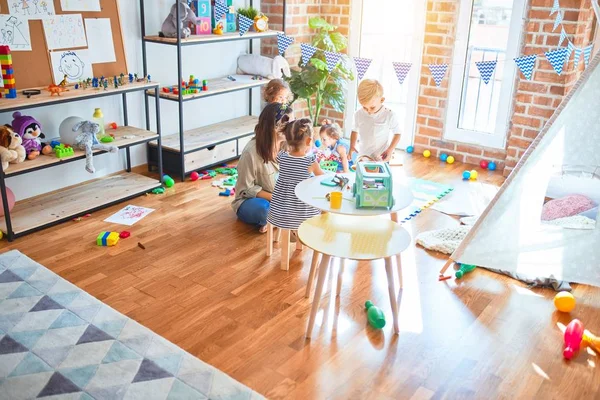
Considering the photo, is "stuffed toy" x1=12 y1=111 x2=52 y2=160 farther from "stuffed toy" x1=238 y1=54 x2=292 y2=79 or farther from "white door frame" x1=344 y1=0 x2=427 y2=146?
"white door frame" x1=344 y1=0 x2=427 y2=146

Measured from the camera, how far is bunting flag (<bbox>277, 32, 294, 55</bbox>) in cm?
503

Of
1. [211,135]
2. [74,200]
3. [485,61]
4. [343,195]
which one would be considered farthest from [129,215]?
[485,61]

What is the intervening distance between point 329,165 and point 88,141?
2007mm

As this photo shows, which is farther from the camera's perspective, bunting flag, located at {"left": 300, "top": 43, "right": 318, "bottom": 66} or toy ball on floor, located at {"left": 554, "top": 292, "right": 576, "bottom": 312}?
bunting flag, located at {"left": 300, "top": 43, "right": 318, "bottom": 66}

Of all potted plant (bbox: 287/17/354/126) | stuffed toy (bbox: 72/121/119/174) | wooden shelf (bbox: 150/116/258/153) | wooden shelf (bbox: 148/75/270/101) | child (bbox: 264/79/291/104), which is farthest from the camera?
potted plant (bbox: 287/17/354/126)

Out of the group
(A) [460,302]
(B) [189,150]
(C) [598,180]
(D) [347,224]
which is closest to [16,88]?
(B) [189,150]

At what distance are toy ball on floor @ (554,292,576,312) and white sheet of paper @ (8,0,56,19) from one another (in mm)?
3480

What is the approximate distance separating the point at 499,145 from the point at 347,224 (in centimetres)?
274

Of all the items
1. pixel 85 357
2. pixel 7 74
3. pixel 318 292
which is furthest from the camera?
pixel 7 74

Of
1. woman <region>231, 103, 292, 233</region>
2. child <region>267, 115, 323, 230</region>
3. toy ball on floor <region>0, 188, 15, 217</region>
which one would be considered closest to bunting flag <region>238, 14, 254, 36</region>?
woman <region>231, 103, 292, 233</region>

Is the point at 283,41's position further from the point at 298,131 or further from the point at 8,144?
the point at 8,144

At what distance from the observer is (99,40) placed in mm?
4152

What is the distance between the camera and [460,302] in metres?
3.04

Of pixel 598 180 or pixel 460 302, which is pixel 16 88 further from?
pixel 598 180
